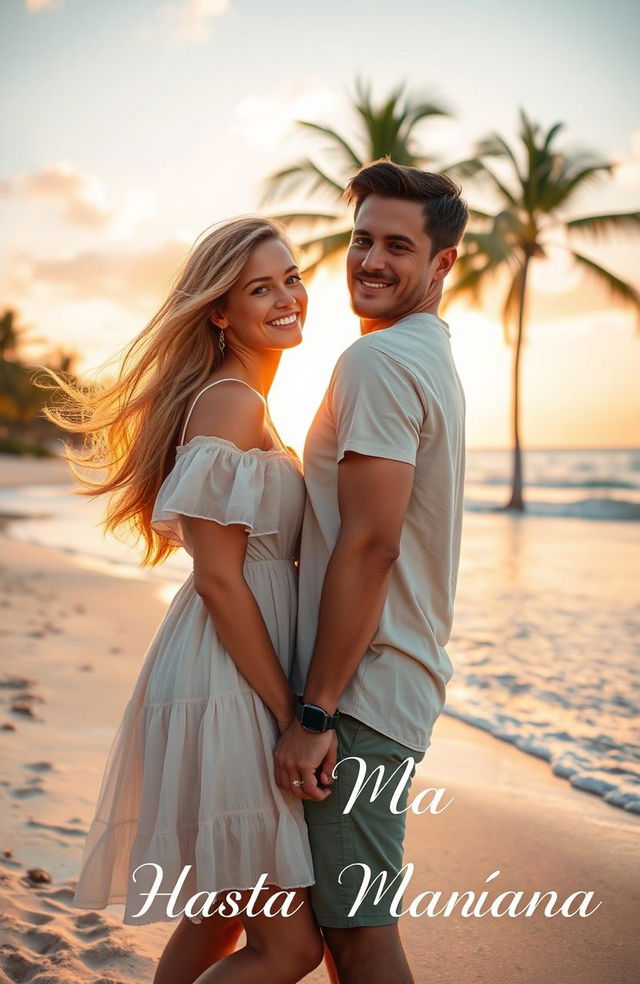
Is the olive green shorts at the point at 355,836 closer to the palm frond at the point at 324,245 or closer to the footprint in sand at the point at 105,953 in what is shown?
the footprint in sand at the point at 105,953

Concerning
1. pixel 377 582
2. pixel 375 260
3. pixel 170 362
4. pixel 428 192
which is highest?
pixel 428 192

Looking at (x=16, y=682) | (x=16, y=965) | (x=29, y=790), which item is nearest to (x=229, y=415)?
(x=16, y=965)

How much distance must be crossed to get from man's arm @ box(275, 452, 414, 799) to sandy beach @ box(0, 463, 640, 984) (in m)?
1.32

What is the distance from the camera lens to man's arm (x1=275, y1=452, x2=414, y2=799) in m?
1.69

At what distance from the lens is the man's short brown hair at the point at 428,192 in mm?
1938

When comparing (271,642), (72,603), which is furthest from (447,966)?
(72,603)

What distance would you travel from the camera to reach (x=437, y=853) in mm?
3422

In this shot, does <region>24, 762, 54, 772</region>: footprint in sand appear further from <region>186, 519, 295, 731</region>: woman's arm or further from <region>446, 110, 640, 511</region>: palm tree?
<region>446, 110, 640, 511</region>: palm tree

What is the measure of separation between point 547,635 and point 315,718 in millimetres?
6151

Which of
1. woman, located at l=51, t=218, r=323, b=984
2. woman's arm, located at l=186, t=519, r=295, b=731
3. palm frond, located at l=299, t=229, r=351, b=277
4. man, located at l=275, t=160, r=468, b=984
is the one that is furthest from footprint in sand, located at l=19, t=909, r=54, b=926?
palm frond, located at l=299, t=229, r=351, b=277

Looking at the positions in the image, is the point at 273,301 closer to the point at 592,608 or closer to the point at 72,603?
the point at 72,603

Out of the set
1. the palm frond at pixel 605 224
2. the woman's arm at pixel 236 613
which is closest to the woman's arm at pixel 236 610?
the woman's arm at pixel 236 613

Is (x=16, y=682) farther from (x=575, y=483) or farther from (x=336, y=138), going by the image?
(x=575, y=483)

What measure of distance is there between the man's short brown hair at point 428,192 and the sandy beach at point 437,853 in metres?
2.12
